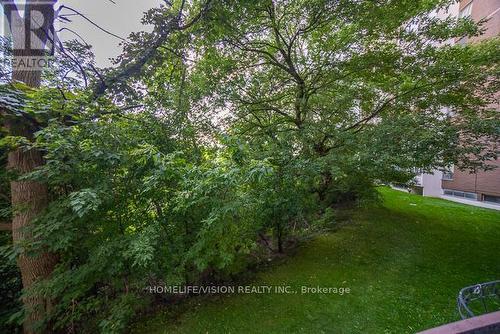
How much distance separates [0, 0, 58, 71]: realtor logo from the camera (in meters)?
3.36

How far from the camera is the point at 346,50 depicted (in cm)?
570

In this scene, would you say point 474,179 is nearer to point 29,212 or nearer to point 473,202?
point 473,202

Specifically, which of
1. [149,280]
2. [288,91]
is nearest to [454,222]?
[288,91]

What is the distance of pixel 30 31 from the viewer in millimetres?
3428

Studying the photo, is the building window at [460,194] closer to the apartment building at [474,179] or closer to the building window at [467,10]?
the apartment building at [474,179]

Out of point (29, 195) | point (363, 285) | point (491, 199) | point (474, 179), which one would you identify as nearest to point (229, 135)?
point (29, 195)

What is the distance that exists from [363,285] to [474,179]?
11.4 meters

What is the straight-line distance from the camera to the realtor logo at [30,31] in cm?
336

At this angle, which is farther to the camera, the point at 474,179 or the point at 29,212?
the point at 474,179

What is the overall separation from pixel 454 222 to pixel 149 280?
9.57 meters

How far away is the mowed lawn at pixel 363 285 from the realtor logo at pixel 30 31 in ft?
15.8

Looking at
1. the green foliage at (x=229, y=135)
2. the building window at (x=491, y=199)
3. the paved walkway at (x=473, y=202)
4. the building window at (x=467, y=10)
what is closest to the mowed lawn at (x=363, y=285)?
the green foliage at (x=229, y=135)

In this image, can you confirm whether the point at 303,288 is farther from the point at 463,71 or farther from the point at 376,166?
the point at 463,71

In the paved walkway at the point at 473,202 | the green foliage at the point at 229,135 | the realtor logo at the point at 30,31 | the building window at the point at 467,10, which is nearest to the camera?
the green foliage at the point at 229,135
